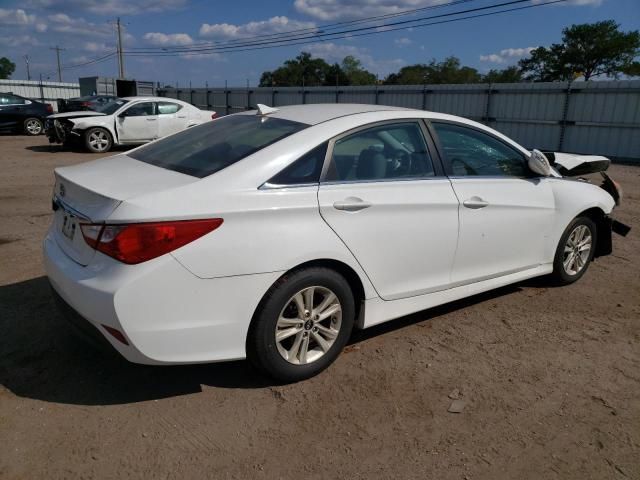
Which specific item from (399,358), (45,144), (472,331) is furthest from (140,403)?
(45,144)

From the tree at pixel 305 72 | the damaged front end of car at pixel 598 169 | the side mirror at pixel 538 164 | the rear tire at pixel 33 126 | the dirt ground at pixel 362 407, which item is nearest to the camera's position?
the dirt ground at pixel 362 407

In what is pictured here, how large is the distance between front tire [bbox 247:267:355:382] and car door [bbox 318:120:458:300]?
10.5 inches

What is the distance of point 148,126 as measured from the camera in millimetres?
15227

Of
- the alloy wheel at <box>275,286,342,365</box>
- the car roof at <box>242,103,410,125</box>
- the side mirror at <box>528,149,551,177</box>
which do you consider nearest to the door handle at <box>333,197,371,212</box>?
the alloy wheel at <box>275,286,342,365</box>

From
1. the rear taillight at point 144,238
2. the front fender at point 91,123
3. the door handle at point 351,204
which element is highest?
the door handle at point 351,204

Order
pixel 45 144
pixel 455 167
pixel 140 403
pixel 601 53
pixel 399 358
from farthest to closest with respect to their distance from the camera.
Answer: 1. pixel 601 53
2. pixel 45 144
3. pixel 455 167
4. pixel 399 358
5. pixel 140 403

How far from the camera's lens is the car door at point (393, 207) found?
316 cm

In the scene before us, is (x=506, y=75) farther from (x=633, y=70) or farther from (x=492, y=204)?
(x=492, y=204)

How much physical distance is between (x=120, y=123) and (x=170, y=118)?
1403 mm

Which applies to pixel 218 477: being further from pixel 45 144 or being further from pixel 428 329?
pixel 45 144

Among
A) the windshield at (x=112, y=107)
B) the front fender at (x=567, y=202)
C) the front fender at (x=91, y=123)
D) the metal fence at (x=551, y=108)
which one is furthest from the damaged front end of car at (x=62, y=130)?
the front fender at (x=567, y=202)

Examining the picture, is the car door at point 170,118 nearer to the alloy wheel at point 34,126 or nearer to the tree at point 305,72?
the alloy wheel at point 34,126

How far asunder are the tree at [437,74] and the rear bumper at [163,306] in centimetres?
7049

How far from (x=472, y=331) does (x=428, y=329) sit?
33 cm
